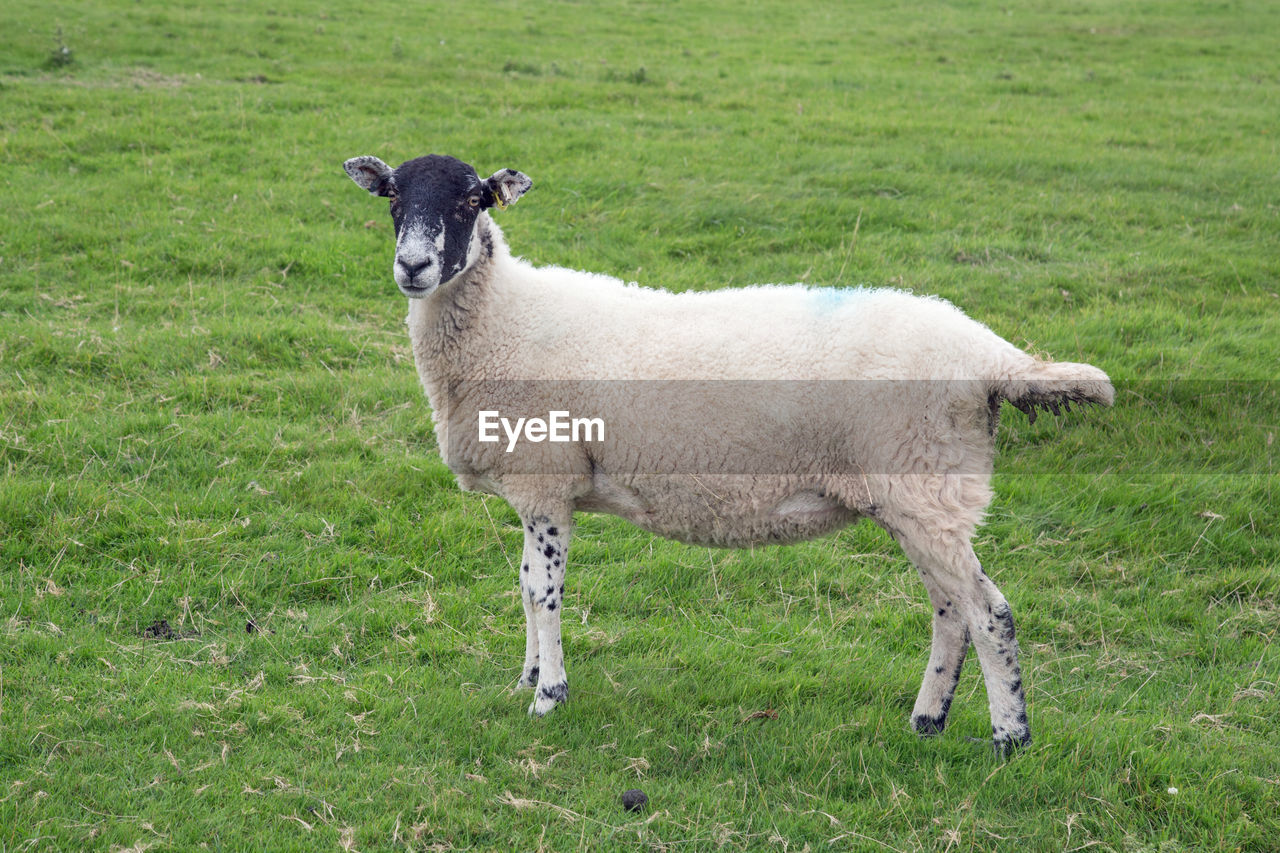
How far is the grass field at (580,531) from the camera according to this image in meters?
4.64

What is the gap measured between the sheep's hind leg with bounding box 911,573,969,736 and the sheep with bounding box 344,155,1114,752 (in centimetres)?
1

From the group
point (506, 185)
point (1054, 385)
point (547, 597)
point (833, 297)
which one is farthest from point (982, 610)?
point (506, 185)

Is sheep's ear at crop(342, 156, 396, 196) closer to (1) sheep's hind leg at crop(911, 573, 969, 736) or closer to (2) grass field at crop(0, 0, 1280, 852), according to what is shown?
(2) grass field at crop(0, 0, 1280, 852)

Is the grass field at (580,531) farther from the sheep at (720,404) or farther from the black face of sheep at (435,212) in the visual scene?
the black face of sheep at (435,212)

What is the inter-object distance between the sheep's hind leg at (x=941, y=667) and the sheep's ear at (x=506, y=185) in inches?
120

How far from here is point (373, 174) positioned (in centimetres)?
579

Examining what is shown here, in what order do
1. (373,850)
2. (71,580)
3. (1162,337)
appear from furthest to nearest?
(1162,337)
(71,580)
(373,850)

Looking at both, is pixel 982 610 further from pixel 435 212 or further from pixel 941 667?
pixel 435 212

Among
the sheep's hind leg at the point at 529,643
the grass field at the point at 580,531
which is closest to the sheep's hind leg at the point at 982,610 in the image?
the grass field at the point at 580,531

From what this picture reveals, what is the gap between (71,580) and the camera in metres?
6.09

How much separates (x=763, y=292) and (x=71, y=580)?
176 inches

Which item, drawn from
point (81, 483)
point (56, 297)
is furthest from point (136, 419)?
point (56, 297)

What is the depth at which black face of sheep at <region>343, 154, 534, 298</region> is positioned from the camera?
5.07 metres

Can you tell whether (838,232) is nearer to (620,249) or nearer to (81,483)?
(620,249)
